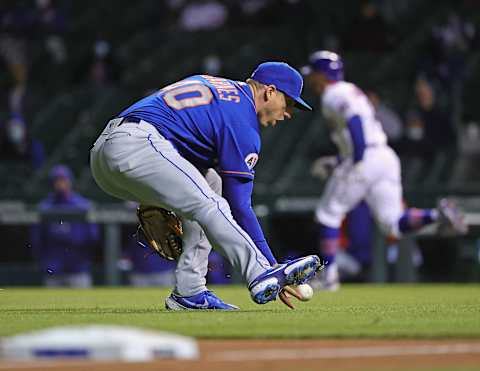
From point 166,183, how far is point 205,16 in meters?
13.9

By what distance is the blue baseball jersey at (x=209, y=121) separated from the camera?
777 centimetres

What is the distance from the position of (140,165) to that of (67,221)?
30.6 feet

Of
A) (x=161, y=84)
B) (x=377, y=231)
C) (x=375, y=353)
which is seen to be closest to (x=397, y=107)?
(x=377, y=231)

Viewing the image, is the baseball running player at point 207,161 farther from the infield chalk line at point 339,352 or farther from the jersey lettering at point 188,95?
the infield chalk line at point 339,352

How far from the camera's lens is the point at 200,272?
8.49 m

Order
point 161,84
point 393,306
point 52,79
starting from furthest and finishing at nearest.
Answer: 1. point 52,79
2. point 161,84
3. point 393,306

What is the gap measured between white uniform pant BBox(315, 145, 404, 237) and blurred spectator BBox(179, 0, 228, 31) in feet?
25.6

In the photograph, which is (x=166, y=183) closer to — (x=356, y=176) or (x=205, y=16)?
(x=356, y=176)

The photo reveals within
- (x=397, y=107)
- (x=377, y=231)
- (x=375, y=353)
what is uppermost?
(x=375, y=353)

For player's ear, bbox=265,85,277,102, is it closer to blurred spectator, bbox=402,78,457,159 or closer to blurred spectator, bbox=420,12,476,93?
blurred spectator, bbox=402,78,457,159

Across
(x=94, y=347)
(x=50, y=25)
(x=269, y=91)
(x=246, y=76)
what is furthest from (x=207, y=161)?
(x=50, y=25)

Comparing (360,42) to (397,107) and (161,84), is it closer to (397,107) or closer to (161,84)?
(397,107)

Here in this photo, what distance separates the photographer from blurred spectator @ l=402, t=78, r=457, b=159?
1730 centimetres

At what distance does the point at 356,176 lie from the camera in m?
13.8
